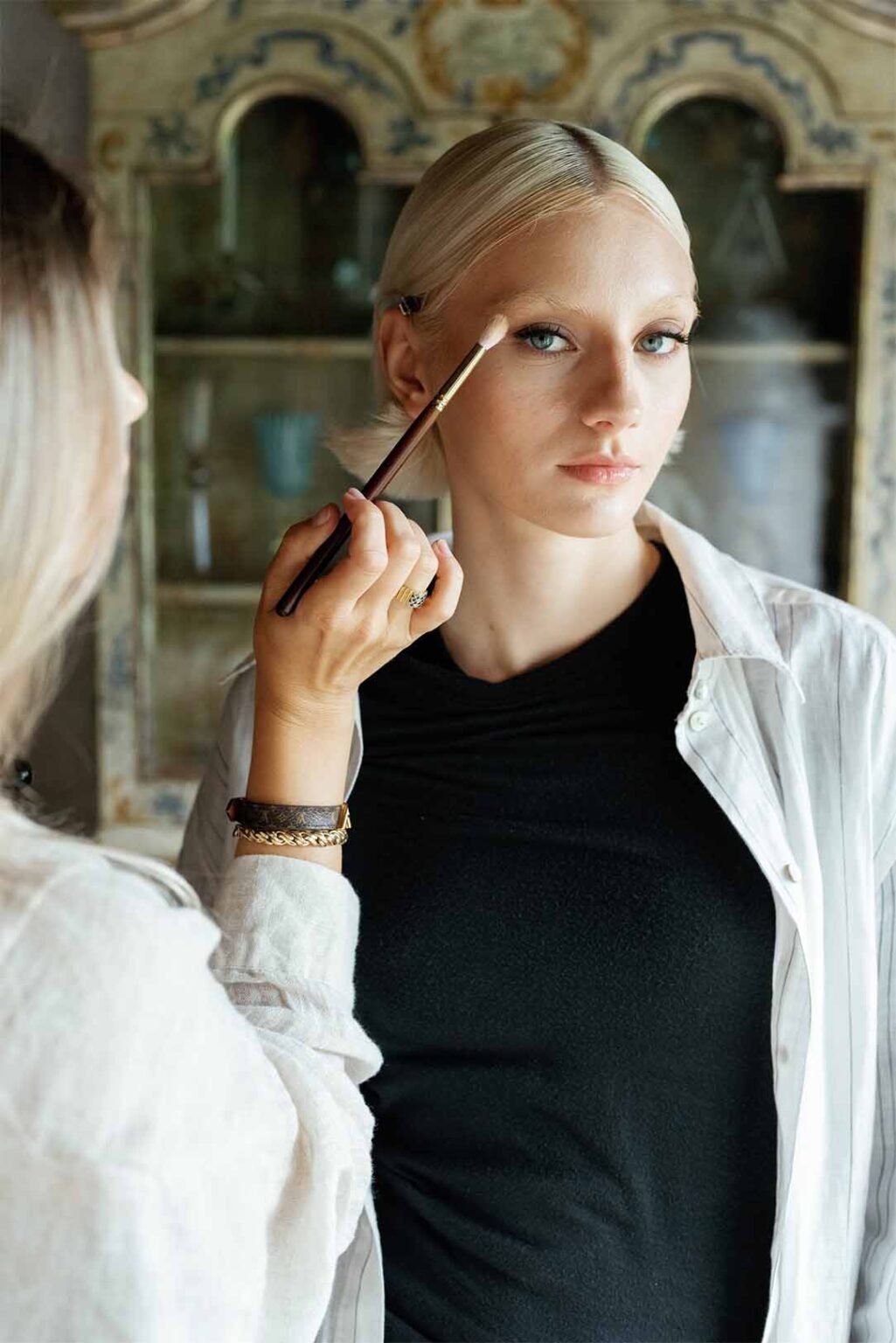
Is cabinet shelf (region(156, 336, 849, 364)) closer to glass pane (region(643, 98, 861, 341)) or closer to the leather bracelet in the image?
glass pane (region(643, 98, 861, 341))

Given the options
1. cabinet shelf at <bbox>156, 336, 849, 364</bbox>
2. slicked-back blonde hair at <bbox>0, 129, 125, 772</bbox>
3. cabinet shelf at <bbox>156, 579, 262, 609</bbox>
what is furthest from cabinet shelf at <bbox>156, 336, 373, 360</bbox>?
slicked-back blonde hair at <bbox>0, 129, 125, 772</bbox>

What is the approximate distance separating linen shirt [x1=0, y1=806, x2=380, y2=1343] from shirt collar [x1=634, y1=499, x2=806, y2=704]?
0.45m

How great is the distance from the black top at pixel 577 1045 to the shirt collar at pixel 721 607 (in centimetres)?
5

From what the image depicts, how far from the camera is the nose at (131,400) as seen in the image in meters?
0.61

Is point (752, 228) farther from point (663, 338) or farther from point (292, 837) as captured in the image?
point (292, 837)

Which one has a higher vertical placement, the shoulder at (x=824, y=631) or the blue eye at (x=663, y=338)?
the blue eye at (x=663, y=338)

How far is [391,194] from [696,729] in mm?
1810

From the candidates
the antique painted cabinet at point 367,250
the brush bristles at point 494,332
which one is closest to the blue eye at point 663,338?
the brush bristles at point 494,332

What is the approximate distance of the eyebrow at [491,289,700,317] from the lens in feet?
2.93

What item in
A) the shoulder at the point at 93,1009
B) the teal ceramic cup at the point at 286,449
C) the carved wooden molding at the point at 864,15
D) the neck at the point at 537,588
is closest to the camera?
the shoulder at the point at 93,1009

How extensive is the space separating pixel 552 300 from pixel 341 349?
1.59 m

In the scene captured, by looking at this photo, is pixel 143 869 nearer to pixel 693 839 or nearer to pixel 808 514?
pixel 693 839

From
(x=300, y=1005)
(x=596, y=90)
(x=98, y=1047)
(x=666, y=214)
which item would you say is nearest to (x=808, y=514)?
(x=596, y=90)

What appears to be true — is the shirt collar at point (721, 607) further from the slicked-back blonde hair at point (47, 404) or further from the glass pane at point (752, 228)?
the glass pane at point (752, 228)
